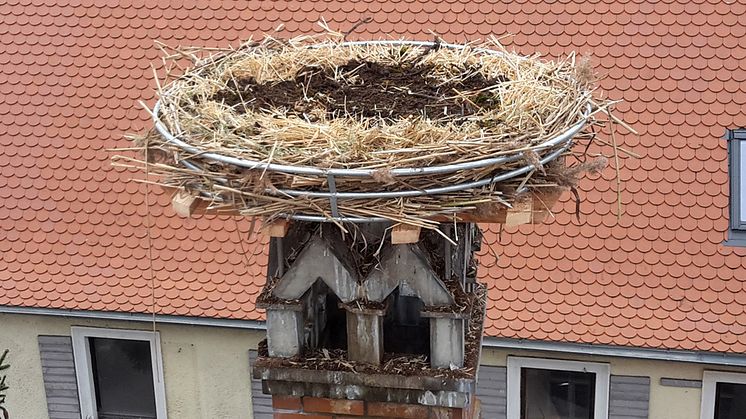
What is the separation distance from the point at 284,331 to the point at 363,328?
250 mm

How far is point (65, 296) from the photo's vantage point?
7379 millimetres

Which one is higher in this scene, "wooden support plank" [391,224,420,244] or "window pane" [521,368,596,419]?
"wooden support plank" [391,224,420,244]

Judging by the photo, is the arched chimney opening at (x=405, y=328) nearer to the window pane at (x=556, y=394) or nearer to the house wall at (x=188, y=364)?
the house wall at (x=188, y=364)

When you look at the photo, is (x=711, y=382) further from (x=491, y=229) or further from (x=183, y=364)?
(x=183, y=364)

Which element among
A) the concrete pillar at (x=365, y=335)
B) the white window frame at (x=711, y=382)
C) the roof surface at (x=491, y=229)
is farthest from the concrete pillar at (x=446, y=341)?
the white window frame at (x=711, y=382)

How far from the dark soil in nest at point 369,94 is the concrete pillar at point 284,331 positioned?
63cm

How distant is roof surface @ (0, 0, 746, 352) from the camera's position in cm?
679

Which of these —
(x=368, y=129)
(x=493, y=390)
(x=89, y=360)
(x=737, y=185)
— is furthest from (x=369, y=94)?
(x=89, y=360)

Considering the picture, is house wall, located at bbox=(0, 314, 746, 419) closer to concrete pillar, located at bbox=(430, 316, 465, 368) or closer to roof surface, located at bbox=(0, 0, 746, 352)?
roof surface, located at bbox=(0, 0, 746, 352)

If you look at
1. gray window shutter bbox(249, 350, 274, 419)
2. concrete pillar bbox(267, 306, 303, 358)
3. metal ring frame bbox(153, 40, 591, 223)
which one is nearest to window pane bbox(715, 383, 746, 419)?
gray window shutter bbox(249, 350, 274, 419)

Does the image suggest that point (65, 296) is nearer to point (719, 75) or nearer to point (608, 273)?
point (608, 273)

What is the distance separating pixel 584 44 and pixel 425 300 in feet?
18.2

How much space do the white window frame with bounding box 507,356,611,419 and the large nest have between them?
4242mm

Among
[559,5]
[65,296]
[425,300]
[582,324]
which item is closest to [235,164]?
[425,300]
